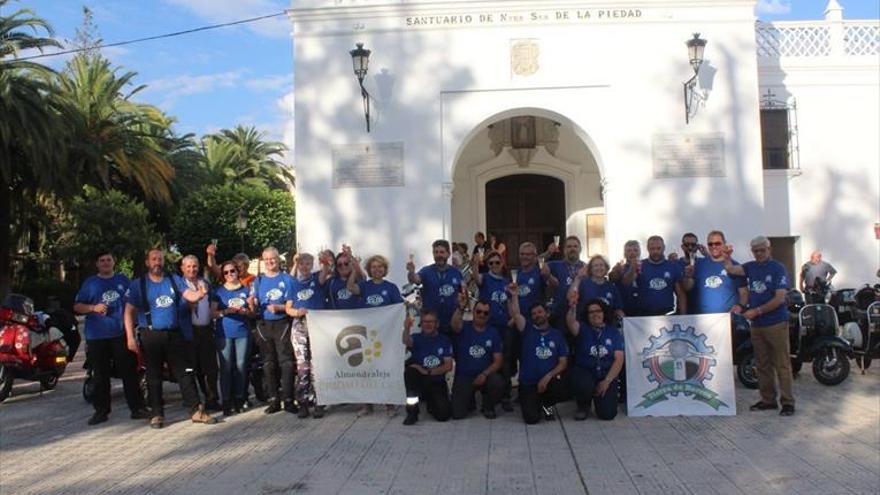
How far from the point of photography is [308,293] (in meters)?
8.55

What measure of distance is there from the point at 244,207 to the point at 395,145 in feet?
66.6

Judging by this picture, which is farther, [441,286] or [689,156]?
[689,156]

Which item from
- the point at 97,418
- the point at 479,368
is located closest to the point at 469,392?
the point at 479,368

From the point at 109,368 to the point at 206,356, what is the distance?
3.37 feet

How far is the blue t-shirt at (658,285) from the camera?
8.64 meters

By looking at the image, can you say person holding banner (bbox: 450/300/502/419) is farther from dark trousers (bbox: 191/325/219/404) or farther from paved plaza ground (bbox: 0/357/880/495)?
dark trousers (bbox: 191/325/219/404)

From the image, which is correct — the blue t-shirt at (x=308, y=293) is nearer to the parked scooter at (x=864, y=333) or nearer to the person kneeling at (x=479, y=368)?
the person kneeling at (x=479, y=368)

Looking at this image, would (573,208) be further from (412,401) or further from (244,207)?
(244,207)

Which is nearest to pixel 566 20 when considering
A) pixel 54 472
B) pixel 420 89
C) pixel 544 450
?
pixel 420 89

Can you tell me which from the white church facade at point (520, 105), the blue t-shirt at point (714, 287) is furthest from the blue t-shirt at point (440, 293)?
the white church facade at point (520, 105)

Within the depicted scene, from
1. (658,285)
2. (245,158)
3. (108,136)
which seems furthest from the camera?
(245,158)

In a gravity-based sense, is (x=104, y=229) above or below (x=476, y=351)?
above

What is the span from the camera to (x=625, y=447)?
21.8ft

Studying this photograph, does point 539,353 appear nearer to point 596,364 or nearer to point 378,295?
point 596,364
